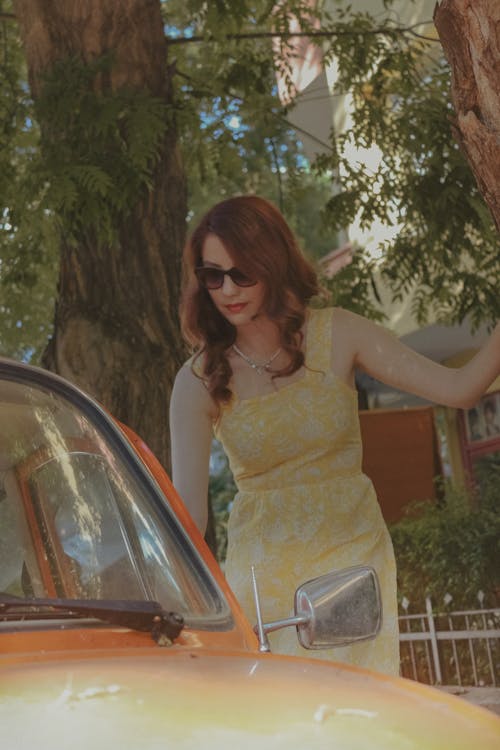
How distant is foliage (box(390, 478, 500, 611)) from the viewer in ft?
36.6

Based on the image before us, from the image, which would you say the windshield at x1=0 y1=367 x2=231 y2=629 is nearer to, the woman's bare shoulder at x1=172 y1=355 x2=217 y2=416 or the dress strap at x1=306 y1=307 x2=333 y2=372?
the woman's bare shoulder at x1=172 y1=355 x2=217 y2=416

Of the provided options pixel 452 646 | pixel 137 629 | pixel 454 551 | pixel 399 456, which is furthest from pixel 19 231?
pixel 137 629

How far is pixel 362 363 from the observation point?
4.34 meters

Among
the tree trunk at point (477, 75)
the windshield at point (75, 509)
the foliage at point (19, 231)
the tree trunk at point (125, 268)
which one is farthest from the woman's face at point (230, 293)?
the foliage at point (19, 231)

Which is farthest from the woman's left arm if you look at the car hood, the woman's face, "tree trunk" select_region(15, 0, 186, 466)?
"tree trunk" select_region(15, 0, 186, 466)

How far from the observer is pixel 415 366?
13.8 feet

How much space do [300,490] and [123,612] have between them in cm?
175

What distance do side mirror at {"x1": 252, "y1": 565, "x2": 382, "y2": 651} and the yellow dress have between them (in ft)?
4.09

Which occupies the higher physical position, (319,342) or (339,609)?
(319,342)

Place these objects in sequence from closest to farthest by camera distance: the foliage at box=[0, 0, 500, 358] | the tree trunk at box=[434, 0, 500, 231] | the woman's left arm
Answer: the tree trunk at box=[434, 0, 500, 231] < the woman's left arm < the foliage at box=[0, 0, 500, 358]

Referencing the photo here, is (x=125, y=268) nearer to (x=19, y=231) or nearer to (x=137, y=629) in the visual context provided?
(x=19, y=231)

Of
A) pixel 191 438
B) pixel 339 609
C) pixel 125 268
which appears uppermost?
pixel 125 268

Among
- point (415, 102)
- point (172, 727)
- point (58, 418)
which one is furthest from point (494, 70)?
point (415, 102)

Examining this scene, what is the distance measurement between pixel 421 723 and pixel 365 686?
20cm
